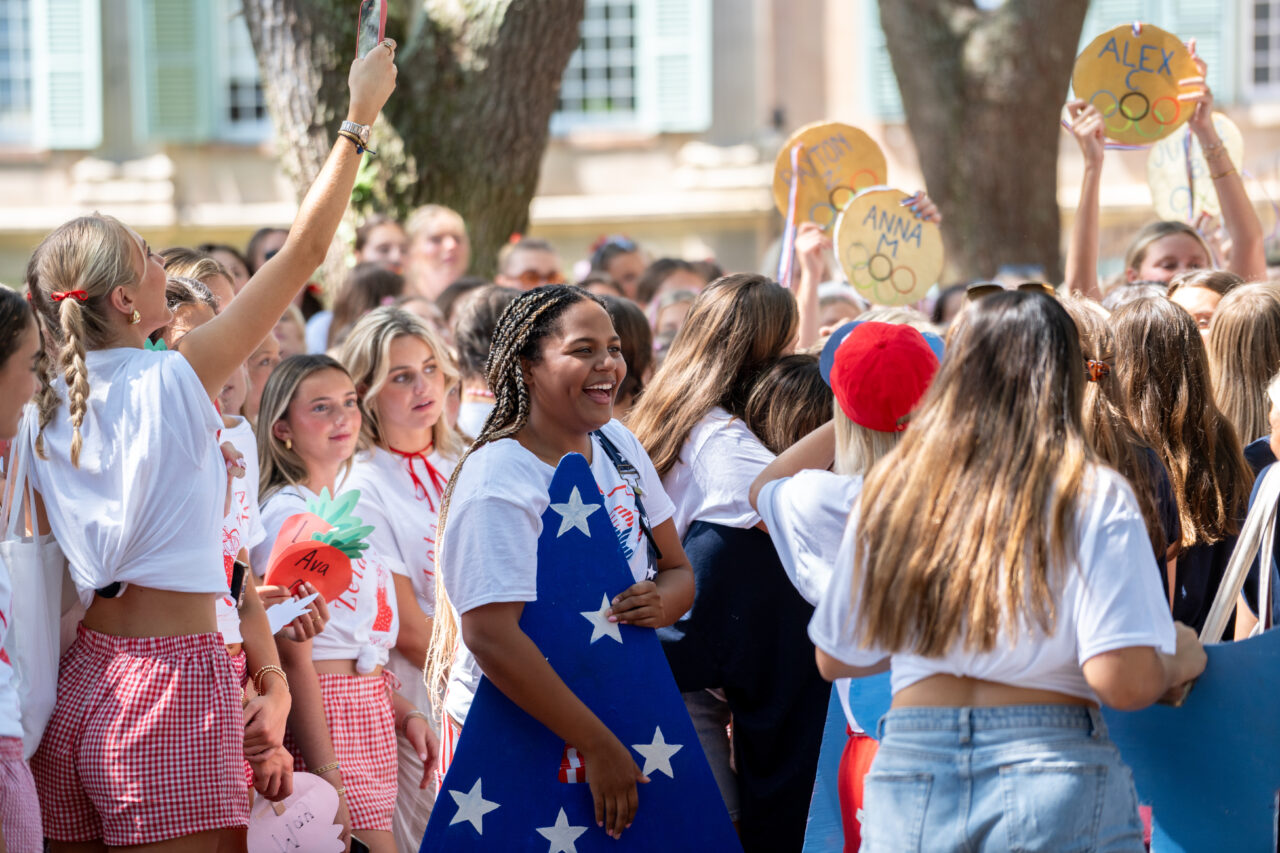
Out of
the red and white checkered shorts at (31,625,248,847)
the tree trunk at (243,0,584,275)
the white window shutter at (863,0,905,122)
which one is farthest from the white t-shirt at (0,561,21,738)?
the white window shutter at (863,0,905,122)

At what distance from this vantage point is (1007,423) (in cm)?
226

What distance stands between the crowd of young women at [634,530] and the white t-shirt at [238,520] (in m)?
0.01

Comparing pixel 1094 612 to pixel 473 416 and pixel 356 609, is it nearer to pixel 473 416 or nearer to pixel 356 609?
pixel 356 609

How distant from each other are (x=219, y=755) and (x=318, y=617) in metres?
0.65

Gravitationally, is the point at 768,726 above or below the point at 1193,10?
below

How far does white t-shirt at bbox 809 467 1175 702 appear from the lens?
Answer: 2.15m

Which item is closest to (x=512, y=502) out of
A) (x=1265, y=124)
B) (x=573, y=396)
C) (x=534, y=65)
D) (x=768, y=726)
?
(x=573, y=396)

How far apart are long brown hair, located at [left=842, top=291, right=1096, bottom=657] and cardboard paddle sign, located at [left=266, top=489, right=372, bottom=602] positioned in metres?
1.55

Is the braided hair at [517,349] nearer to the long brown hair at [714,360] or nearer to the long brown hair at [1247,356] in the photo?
the long brown hair at [714,360]

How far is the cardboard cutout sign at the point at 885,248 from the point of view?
17.2 ft

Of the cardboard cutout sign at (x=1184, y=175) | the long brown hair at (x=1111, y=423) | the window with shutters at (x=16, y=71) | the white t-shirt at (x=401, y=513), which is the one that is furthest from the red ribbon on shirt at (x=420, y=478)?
the window with shutters at (x=16, y=71)

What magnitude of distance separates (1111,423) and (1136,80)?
2595 mm

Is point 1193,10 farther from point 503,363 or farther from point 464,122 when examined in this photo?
point 503,363

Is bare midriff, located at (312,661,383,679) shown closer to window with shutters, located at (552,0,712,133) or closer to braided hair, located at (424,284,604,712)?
braided hair, located at (424,284,604,712)
